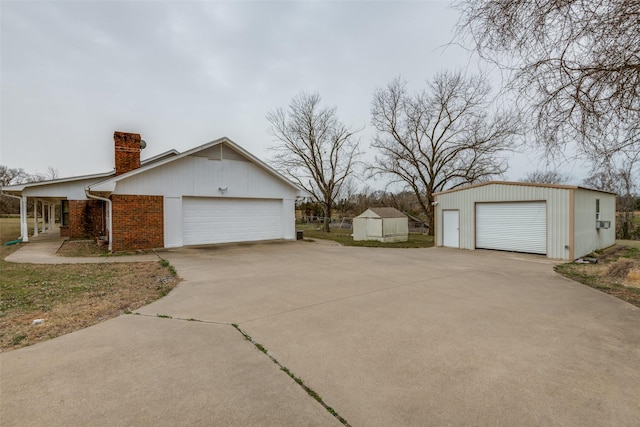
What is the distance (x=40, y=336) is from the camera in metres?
3.74

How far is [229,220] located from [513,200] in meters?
12.1

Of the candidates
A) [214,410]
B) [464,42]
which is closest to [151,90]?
[464,42]

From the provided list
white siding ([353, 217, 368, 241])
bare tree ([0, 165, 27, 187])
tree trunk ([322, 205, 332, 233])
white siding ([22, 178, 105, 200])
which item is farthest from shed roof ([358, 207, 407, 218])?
bare tree ([0, 165, 27, 187])

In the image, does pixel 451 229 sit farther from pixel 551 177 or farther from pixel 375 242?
pixel 551 177

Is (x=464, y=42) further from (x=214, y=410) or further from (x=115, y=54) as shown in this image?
(x=115, y=54)

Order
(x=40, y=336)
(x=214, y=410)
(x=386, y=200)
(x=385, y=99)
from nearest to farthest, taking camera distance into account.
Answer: (x=214, y=410) → (x=40, y=336) → (x=385, y=99) → (x=386, y=200)

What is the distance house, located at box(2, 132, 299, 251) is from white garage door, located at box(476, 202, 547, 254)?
9065 mm

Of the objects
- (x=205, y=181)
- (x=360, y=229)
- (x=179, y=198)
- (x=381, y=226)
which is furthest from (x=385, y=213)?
(x=179, y=198)

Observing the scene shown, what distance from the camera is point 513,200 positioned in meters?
12.5

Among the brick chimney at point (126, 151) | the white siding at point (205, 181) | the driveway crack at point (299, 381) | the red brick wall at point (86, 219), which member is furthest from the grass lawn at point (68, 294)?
the red brick wall at point (86, 219)

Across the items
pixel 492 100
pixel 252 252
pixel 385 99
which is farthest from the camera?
pixel 385 99

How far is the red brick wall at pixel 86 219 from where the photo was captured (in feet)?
53.5

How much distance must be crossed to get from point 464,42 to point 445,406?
4.03m

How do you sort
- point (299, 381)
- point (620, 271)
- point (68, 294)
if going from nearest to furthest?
1. point (299, 381)
2. point (68, 294)
3. point (620, 271)
